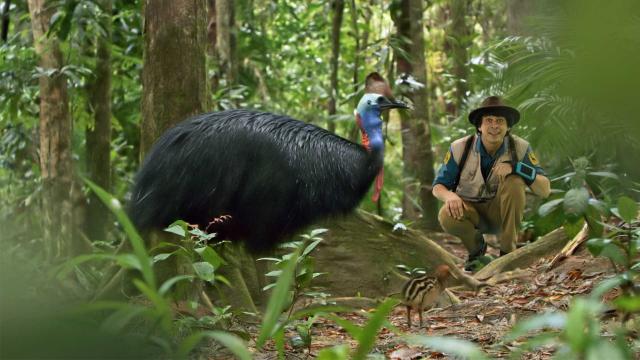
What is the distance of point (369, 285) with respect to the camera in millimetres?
4852

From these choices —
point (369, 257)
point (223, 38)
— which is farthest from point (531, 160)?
point (223, 38)

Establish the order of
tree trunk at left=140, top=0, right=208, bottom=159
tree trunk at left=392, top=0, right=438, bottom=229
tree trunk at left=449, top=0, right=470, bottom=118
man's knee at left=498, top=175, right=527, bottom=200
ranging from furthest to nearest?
1. tree trunk at left=449, top=0, right=470, bottom=118
2. tree trunk at left=392, top=0, right=438, bottom=229
3. man's knee at left=498, top=175, right=527, bottom=200
4. tree trunk at left=140, top=0, right=208, bottom=159

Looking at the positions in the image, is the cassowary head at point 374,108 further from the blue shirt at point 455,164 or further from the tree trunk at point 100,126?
the tree trunk at point 100,126

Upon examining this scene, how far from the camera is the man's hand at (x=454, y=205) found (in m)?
4.81

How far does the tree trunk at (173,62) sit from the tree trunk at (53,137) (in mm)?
2090

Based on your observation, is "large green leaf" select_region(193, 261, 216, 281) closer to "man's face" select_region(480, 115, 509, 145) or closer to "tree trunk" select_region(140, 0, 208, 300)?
"tree trunk" select_region(140, 0, 208, 300)

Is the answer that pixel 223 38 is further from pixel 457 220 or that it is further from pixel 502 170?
pixel 502 170

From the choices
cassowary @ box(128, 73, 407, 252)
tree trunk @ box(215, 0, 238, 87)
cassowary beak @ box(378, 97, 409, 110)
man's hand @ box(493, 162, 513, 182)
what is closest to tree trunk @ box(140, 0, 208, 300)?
cassowary @ box(128, 73, 407, 252)

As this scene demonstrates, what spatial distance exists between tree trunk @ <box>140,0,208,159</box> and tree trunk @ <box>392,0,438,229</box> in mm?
3072

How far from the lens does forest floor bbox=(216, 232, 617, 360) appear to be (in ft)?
9.56

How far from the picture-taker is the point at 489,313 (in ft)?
12.2

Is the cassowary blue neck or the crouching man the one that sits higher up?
the cassowary blue neck

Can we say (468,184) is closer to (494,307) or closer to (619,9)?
(494,307)

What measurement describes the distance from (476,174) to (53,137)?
9.24 feet
